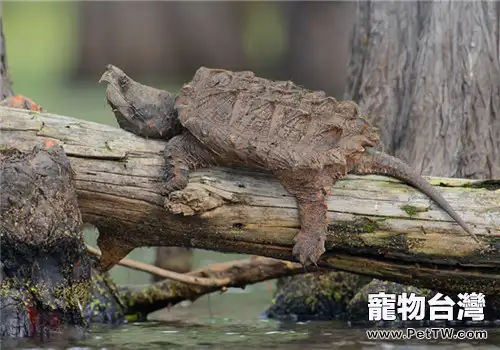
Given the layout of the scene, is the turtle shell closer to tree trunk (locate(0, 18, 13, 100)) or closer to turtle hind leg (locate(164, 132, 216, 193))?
turtle hind leg (locate(164, 132, 216, 193))

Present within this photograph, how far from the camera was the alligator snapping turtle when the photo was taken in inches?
161

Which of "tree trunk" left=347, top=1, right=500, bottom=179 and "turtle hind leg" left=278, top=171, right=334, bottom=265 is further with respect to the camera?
"tree trunk" left=347, top=1, right=500, bottom=179

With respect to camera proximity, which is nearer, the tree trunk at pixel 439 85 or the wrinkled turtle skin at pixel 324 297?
the wrinkled turtle skin at pixel 324 297

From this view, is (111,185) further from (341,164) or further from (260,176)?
(341,164)

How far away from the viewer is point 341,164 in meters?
4.16

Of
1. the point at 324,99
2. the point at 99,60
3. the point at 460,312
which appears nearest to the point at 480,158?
the point at 460,312

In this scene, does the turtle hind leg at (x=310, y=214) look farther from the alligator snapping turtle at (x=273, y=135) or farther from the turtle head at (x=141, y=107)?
the turtle head at (x=141, y=107)

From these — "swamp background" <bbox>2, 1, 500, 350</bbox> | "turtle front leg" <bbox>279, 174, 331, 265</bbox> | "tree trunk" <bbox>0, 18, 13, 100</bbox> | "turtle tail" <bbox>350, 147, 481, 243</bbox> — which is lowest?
"turtle front leg" <bbox>279, 174, 331, 265</bbox>

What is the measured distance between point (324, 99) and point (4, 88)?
2136 mm

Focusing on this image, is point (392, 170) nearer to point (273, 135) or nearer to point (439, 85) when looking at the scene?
point (273, 135)

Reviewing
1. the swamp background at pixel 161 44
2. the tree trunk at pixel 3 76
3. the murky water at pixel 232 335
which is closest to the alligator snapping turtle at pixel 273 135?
the murky water at pixel 232 335

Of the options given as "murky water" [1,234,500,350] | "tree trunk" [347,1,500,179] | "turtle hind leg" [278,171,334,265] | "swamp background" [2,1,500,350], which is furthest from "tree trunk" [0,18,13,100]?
"swamp background" [2,1,500,350]

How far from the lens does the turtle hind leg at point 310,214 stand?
4105mm

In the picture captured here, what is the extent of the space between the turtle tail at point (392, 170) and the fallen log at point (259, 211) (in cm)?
4
